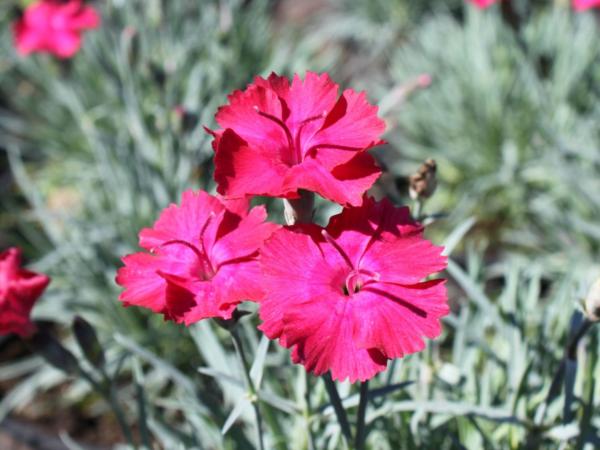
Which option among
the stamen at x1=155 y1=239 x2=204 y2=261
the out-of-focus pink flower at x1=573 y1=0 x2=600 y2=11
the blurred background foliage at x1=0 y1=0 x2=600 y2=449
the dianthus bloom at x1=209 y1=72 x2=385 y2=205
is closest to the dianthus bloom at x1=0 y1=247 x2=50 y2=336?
the blurred background foliage at x1=0 y1=0 x2=600 y2=449

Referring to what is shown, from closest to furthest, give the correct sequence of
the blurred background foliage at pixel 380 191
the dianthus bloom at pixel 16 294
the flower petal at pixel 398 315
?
1. the flower petal at pixel 398 315
2. the dianthus bloom at pixel 16 294
3. the blurred background foliage at pixel 380 191

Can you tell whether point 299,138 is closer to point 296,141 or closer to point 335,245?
point 296,141

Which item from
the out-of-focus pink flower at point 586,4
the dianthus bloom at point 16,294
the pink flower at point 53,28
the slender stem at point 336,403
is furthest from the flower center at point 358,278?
the pink flower at point 53,28

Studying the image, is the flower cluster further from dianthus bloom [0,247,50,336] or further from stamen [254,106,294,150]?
dianthus bloom [0,247,50,336]

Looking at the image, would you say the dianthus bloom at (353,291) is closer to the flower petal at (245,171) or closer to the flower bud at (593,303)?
the flower petal at (245,171)

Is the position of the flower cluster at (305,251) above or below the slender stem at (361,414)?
above

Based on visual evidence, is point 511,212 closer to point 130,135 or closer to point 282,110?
point 130,135

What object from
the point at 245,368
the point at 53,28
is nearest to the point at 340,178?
the point at 245,368
